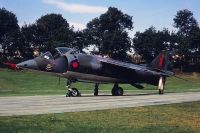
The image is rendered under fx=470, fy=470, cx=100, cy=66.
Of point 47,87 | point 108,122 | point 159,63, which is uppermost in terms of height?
point 159,63

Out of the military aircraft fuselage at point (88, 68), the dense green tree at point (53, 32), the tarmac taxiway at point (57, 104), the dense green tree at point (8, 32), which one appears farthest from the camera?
the dense green tree at point (53, 32)

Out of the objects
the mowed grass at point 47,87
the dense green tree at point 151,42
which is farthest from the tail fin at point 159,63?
the dense green tree at point 151,42

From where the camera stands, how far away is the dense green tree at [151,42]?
423 feet

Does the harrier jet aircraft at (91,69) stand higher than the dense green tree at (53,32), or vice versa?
the dense green tree at (53,32)

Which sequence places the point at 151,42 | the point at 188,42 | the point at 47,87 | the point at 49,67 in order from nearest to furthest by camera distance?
the point at 49,67 < the point at 47,87 < the point at 188,42 < the point at 151,42

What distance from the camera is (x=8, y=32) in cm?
11638

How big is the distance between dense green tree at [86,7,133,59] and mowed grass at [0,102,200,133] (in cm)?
10589

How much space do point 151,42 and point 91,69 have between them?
317ft

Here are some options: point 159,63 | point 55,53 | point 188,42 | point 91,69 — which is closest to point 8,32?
point 188,42

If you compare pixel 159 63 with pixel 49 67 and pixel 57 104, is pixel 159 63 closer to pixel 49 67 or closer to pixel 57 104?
pixel 49 67

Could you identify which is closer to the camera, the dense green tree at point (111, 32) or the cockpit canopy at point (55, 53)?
the cockpit canopy at point (55, 53)

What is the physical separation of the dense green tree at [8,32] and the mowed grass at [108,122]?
94.4m

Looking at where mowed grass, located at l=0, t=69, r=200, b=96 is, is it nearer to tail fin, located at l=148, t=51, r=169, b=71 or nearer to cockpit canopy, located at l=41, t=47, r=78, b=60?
cockpit canopy, located at l=41, t=47, r=78, b=60

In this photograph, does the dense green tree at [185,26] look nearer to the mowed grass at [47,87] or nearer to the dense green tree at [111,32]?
the dense green tree at [111,32]
